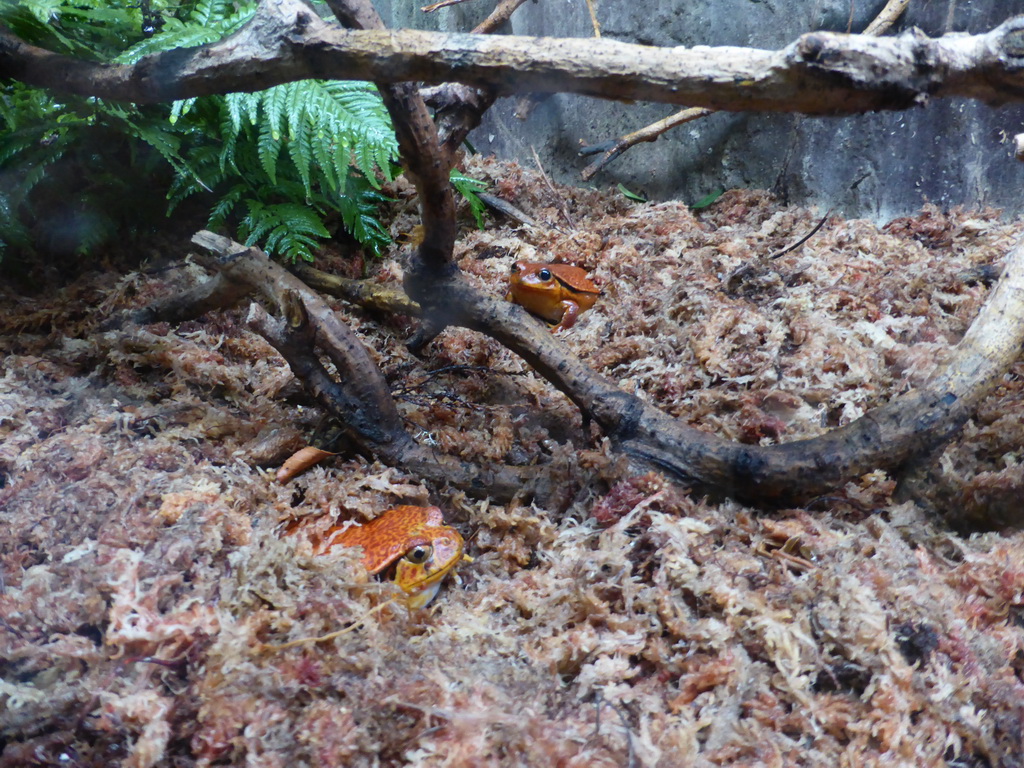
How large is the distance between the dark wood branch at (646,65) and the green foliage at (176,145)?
103cm

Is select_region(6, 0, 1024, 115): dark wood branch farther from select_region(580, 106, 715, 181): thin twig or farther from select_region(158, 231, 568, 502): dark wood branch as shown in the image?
select_region(580, 106, 715, 181): thin twig

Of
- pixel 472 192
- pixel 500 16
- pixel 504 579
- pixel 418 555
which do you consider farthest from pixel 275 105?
pixel 500 16

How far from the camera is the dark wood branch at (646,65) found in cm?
118

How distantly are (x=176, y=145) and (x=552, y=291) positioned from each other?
Result: 6.12ft

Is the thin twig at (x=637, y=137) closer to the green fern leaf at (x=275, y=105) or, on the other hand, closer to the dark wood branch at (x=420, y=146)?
the green fern leaf at (x=275, y=105)

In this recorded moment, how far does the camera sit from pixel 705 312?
9.21 ft

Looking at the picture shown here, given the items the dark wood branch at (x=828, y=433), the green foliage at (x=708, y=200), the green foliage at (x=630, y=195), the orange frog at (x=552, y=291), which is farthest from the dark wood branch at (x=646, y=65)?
the green foliage at (x=630, y=195)

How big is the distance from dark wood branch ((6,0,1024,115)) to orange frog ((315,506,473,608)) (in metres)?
1.17

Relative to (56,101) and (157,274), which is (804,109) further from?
(56,101)

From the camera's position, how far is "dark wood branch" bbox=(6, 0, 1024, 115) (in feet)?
3.89

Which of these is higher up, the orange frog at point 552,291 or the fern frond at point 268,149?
the fern frond at point 268,149

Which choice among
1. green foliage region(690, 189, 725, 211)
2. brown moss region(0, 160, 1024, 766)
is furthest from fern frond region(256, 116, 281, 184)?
green foliage region(690, 189, 725, 211)

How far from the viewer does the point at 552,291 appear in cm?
333

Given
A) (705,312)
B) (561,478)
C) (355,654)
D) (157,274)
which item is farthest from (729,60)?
(157,274)
